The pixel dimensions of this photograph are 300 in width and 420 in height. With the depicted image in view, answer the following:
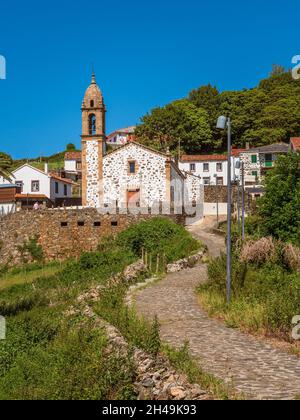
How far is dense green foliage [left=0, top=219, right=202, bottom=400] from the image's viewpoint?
27.9ft

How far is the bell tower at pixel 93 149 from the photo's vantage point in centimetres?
3875

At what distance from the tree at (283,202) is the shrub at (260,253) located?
6.69 feet

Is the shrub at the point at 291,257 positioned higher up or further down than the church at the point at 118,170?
further down

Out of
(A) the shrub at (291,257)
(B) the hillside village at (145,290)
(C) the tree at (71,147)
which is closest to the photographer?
(B) the hillside village at (145,290)

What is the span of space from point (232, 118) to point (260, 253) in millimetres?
53439

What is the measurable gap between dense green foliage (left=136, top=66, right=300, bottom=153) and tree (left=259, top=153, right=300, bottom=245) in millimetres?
42276

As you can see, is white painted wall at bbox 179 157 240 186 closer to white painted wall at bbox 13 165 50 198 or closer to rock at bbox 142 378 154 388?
white painted wall at bbox 13 165 50 198

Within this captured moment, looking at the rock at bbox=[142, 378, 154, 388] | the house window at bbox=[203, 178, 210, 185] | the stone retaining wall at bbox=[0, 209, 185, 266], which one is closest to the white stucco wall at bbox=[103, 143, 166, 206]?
the stone retaining wall at bbox=[0, 209, 185, 266]

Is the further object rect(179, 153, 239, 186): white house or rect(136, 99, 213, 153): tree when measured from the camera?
rect(136, 99, 213, 153): tree

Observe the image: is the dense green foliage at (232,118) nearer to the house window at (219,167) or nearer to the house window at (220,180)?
the house window at (219,167)

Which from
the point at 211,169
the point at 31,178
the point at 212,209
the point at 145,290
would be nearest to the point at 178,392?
the point at 145,290

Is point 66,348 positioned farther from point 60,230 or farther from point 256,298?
point 60,230

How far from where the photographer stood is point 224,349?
418 inches

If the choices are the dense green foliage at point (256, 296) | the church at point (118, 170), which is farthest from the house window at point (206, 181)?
the dense green foliage at point (256, 296)
